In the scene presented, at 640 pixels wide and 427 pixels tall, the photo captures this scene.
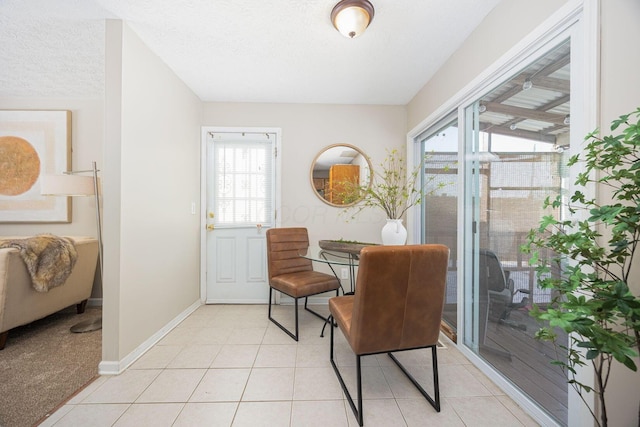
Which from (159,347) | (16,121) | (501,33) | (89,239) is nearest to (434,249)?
(501,33)

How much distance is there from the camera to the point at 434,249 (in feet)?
4.12

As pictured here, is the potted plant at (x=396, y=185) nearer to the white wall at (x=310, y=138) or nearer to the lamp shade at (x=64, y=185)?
the white wall at (x=310, y=138)

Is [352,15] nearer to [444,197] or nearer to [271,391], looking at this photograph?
[444,197]

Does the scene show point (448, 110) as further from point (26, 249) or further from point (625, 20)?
point (26, 249)

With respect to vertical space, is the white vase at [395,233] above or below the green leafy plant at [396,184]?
below

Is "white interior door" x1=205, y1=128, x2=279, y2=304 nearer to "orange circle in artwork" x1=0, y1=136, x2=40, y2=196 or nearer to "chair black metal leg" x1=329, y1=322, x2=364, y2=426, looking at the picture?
"chair black metal leg" x1=329, y1=322, x2=364, y2=426

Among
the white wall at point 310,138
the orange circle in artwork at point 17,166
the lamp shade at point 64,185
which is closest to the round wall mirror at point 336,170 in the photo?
the white wall at point 310,138

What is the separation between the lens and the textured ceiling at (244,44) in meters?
1.59

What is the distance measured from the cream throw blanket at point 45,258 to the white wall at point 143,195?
2.95ft

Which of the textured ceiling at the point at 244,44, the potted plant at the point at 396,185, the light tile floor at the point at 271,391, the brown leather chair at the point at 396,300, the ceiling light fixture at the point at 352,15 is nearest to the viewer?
the brown leather chair at the point at 396,300

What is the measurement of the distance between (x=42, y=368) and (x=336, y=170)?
2.98 m

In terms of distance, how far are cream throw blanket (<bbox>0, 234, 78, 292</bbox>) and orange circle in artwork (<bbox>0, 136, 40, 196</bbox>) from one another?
118 centimetres

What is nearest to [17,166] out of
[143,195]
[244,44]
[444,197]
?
[143,195]

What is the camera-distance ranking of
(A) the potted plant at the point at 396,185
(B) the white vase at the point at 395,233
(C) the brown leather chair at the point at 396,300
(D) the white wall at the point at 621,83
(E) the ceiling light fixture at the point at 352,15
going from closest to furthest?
(D) the white wall at the point at 621,83 < (C) the brown leather chair at the point at 396,300 < (E) the ceiling light fixture at the point at 352,15 < (B) the white vase at the point at 395,233 < (A) the potted plant at the point at 396,185
